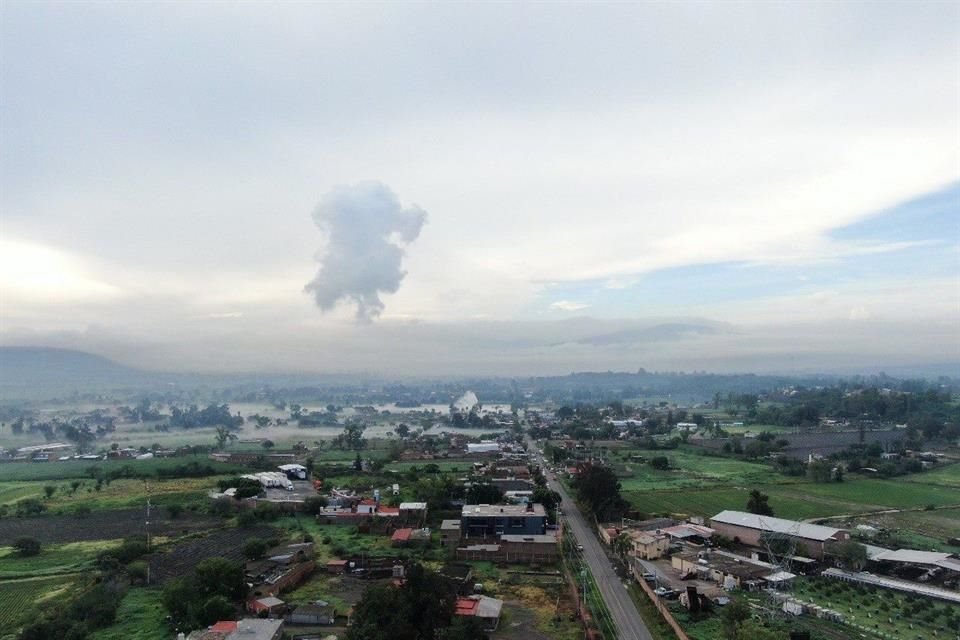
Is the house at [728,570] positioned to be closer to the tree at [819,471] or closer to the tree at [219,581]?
the tree at [219,581]

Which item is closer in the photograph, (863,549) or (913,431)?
(863,549)

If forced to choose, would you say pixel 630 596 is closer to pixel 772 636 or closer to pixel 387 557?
pixel 772 636

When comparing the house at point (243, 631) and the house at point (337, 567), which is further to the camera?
the house at point (337, 567)

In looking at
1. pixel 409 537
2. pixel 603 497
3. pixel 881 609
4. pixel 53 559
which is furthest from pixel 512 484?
pixel 53 559

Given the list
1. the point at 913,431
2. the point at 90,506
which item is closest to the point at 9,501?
the point at 90,506

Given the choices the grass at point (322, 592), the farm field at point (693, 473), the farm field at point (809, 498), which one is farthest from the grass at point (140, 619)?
the farm field at point (693, 473)

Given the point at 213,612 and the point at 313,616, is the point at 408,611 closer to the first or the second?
the point at 313,616
